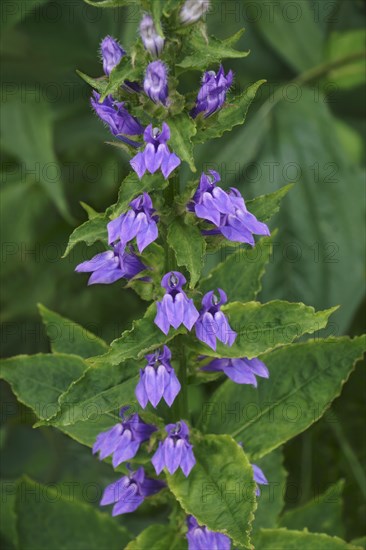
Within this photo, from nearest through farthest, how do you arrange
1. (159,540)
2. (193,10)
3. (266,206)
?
1. (193,10)
2. (266,206)
3. (159,540)

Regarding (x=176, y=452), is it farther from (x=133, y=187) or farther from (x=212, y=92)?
(x=212, y=92)

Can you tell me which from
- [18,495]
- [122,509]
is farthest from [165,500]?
[18,495]

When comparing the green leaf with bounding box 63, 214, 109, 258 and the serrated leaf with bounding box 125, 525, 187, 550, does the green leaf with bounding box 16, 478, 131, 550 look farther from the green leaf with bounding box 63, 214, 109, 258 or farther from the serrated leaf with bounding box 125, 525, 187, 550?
the green leaf with bounding box 63, 214, 109, 258

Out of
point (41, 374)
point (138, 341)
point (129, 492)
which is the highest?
point (138, 341)

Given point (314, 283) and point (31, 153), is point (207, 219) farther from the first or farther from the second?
point (31, 153)

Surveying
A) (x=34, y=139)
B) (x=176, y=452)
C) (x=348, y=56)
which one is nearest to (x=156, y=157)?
(x=176, y=452)

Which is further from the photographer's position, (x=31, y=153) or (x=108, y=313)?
(x=108, y=313)

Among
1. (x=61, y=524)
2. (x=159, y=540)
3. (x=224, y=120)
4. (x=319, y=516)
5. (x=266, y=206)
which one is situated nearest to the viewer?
(x=224, y=120)
